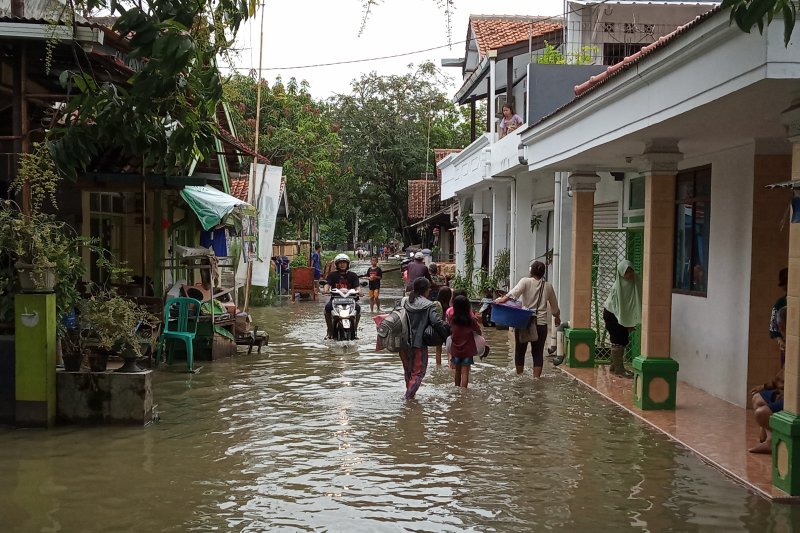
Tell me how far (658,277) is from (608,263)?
5.01m

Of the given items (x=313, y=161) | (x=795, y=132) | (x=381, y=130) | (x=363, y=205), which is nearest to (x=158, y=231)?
(x=795, y=132)

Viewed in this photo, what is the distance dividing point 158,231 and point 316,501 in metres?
10.0

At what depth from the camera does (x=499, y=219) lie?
2141 centimetres

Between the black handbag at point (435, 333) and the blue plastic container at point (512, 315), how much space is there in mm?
1579

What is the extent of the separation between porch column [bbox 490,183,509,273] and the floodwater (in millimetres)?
10520

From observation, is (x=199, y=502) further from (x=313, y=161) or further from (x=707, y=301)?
(x=313, y=161)

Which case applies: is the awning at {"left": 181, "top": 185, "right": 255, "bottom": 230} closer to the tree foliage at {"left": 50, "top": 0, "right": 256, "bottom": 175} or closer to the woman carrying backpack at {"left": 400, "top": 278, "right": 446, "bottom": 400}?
the woman carrying backpack at {"left": 400, "top": 278, "right": 446, "bottom": 400}

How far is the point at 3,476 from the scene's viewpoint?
21.9 ft

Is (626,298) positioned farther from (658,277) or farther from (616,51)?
(616,51)

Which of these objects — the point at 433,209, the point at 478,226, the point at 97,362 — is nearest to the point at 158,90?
the point at 97,362

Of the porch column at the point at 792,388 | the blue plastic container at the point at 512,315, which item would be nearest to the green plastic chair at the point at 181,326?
the blue plastic container at the point at 512,315

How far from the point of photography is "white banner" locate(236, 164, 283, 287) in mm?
17484

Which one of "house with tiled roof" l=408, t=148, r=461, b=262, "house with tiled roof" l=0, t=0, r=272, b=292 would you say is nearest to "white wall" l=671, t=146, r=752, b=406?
"house with tiled roof" l=0, t=0, r=272, b=292

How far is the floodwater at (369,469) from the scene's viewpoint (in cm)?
588
